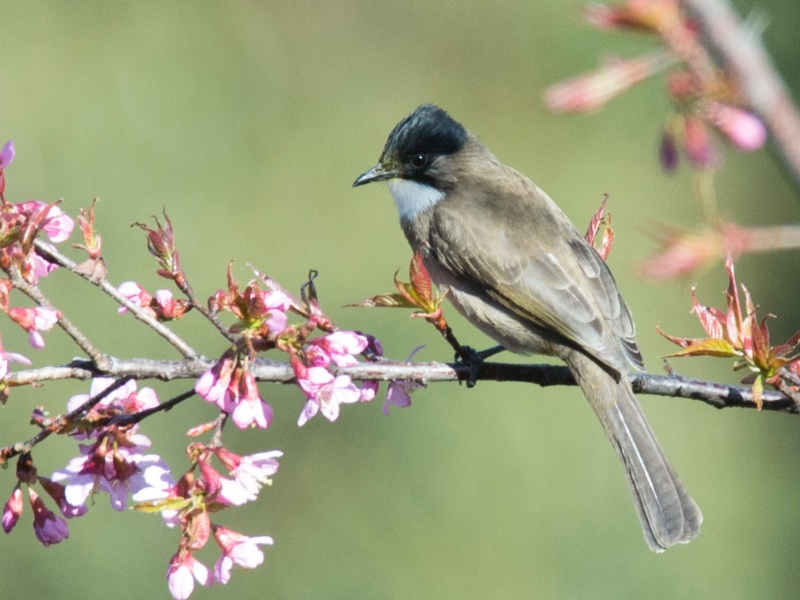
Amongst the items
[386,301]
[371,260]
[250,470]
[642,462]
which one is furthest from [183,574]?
[371,260]

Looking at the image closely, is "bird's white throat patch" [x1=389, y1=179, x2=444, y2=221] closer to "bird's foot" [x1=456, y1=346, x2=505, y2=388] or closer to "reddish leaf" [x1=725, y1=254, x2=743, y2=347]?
"bird's foot" [x1=456, y1=346, x2=505, y2=388]

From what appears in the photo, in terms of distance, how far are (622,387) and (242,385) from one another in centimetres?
165

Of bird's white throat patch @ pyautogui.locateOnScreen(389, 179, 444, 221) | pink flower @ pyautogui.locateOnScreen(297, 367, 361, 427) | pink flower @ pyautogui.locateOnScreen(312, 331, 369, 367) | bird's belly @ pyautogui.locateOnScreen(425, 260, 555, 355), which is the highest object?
pink flower @ pyautogui.locateOnScreen(312, 331, 369, 367)

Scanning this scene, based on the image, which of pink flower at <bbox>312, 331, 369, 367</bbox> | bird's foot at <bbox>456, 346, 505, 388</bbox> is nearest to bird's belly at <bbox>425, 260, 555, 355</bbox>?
bird's foot at <bbox>456, 346, 505, 388</bbox>

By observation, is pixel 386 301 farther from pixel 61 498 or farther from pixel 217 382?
pixel 61 498

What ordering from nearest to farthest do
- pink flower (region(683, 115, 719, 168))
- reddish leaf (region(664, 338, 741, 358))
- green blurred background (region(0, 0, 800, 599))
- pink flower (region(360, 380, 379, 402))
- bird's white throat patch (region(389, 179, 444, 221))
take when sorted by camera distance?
1. reddish leaf (region(664, 338, 741, 358))
2. pink flower (region(360, 380, 379, 402))
3. pink flower (region(683, 115, 719, 168))
4. bird's white throat patch (region(389, 179, 444, 221))
5. green blurred background (region(0, 0, 800, 599))

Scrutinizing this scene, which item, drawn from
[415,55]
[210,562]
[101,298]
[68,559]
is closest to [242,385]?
[210,562]

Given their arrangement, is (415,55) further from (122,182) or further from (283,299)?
(283,299)

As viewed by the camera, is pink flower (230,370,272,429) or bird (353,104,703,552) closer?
pink flower (230,370,272,429)

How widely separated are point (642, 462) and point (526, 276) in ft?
2.52

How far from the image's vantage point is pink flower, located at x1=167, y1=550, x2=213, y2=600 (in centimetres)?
229

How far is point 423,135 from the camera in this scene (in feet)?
14.5

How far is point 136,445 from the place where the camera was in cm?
240

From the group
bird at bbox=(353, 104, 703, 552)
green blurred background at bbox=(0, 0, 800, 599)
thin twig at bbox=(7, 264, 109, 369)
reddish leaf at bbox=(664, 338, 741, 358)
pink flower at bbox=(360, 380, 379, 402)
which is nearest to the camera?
thin twig at bbox=(7, 264, 109, 369)
